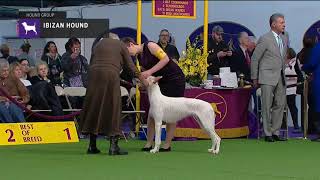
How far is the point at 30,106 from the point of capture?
35.6ft

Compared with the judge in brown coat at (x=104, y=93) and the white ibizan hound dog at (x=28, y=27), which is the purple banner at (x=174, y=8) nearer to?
the white ibizan hound dog at (x=28, y=27)

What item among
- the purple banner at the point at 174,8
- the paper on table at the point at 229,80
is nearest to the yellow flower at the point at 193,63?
the paper on table at the point at 229,80

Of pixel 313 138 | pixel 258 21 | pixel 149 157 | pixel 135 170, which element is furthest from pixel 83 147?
pixel 258 21

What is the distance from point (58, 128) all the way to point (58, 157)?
212 centimetres

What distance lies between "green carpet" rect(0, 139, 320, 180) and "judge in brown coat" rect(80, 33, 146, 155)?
1.10 ft

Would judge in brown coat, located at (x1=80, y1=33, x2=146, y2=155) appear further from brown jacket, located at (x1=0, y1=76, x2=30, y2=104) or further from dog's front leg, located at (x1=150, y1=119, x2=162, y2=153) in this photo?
brown jacket, located at (x1=0, y1=76, x2=30, y2=104)

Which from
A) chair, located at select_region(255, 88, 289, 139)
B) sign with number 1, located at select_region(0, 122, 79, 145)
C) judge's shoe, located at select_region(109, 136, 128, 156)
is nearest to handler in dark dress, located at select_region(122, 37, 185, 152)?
judge's shoe, located at select_region(109, 136, 128, 156)

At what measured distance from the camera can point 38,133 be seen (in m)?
9.92

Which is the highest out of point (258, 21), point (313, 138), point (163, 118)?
point (258, 21)

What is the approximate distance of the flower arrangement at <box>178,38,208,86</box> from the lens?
1090 centimetres

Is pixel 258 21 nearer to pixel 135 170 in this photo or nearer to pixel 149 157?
pixel 149 157

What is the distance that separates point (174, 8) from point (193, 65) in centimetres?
98

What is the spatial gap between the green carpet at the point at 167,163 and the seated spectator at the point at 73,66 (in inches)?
92.7

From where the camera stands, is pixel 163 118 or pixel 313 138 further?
pixel 313 138
